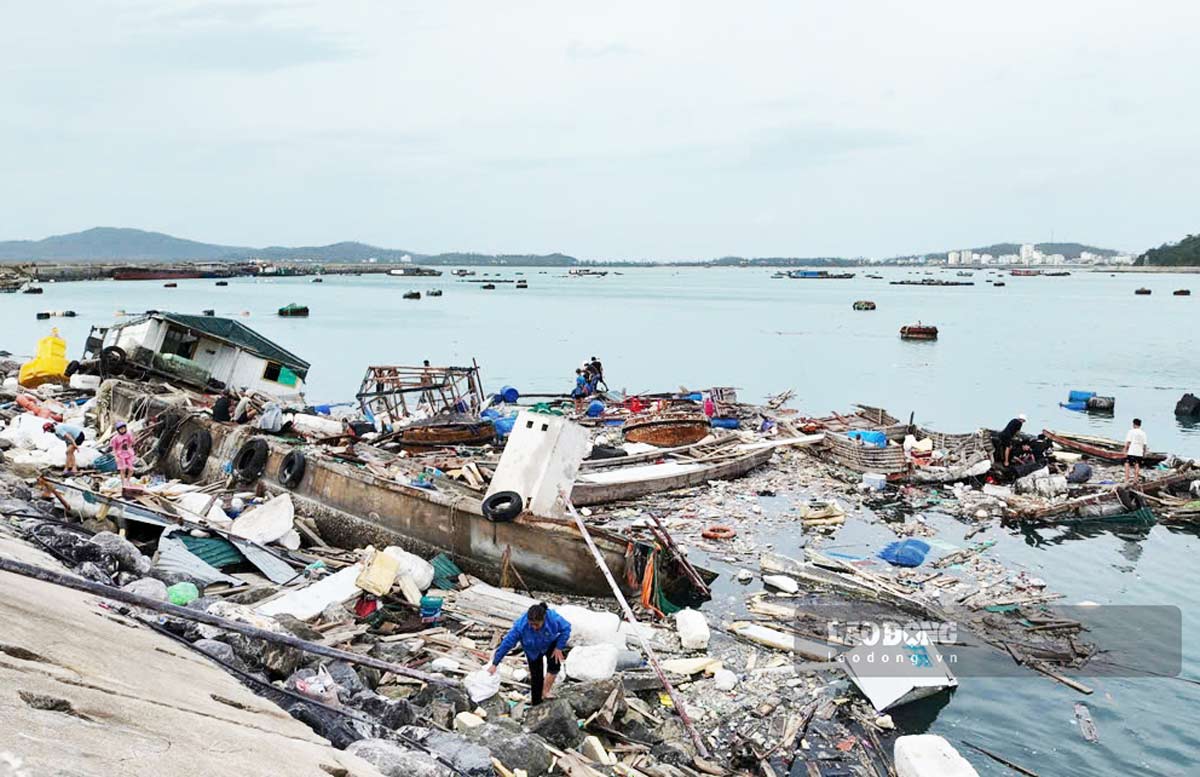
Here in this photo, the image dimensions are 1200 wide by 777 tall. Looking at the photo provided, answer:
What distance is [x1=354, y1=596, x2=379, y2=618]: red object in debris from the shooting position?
1069 cm

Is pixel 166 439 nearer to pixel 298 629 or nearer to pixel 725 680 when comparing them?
pixel 298 629

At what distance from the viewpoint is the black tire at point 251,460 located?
16.5m

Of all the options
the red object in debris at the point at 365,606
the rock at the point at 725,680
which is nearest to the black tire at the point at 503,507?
the red object in debris at the point at 365,606

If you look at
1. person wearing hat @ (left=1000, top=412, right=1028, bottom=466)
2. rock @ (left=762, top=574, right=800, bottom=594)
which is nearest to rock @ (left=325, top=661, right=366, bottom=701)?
rock @ (left=762, top=574, right=800, bottom=594)

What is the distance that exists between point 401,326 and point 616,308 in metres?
38.0

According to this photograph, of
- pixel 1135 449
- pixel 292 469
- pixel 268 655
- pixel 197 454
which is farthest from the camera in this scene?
pixel 1135 449

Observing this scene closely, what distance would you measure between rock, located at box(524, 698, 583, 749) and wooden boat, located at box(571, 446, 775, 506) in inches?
372

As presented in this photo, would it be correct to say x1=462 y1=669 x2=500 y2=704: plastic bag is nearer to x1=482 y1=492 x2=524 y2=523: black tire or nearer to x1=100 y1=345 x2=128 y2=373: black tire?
x1=482 y1=492 x2=524 y2=523: black tire

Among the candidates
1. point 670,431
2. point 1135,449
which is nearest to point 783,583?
point 670,431

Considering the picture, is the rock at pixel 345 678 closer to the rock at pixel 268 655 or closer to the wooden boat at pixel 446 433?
the rock at pixel 268 655

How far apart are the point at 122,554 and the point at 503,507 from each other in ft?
16.8

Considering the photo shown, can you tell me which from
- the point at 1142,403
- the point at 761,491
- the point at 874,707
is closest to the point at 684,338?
the point at 1142,403

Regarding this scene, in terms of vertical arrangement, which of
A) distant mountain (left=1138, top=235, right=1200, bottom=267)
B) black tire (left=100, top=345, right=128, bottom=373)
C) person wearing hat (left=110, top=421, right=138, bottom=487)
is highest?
distant mountain (left=1138, top=235, right=1200, bottom=267)

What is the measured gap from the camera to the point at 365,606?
10.8 m
